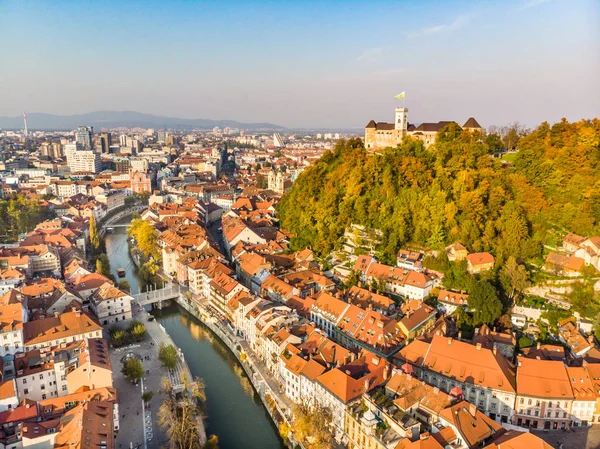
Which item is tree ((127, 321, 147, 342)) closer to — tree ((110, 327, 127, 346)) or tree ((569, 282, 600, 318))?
tree ((110, 327, 127, 346))

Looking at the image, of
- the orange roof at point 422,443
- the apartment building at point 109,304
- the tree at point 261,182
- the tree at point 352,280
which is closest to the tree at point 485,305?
the tree at point 352,280

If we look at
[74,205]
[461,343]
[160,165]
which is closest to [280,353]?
[461,343]

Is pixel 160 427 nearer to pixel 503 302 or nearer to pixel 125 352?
pixel 125 352

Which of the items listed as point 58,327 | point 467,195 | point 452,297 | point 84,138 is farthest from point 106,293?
point 84,138

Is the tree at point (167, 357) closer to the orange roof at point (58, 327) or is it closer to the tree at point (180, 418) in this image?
the tree at point (180, 418)

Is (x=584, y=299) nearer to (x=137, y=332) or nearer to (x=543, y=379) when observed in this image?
(x=543, y=379)

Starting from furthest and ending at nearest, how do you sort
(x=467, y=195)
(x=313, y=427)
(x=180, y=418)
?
(x=467, y=195), (x=180, y=418), (x=313, y=427)
